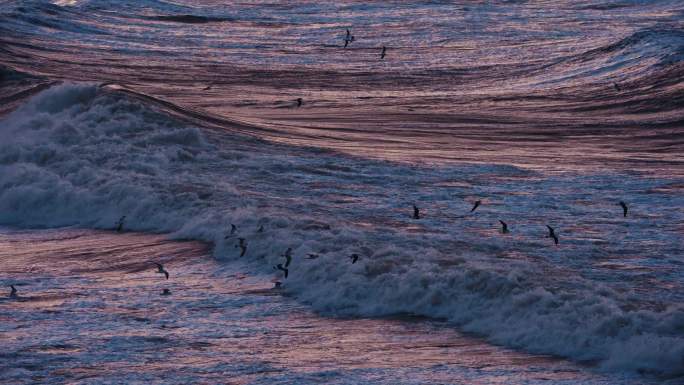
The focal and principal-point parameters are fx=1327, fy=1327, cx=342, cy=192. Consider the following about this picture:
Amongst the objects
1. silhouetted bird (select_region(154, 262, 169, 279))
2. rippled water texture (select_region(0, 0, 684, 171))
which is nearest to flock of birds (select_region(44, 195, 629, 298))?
silhouetted bird (select_region(154, 262, 169, 279))

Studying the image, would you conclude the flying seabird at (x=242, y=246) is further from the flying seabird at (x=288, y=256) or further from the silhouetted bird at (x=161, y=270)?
the silhouetted bird at (x=161, y=270)

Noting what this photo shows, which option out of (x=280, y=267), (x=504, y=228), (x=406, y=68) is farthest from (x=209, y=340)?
(x=406, y=68)

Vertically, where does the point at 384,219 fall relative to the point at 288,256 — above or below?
above

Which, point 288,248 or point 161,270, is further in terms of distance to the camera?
point 288,248

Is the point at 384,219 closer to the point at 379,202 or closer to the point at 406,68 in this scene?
the point at 379,202

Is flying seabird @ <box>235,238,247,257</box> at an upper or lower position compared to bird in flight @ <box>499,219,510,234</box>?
lower

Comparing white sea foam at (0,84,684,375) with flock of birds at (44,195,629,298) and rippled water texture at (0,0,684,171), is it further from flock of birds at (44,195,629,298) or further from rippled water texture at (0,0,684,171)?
rippled water texture at (0,0,684,171)
